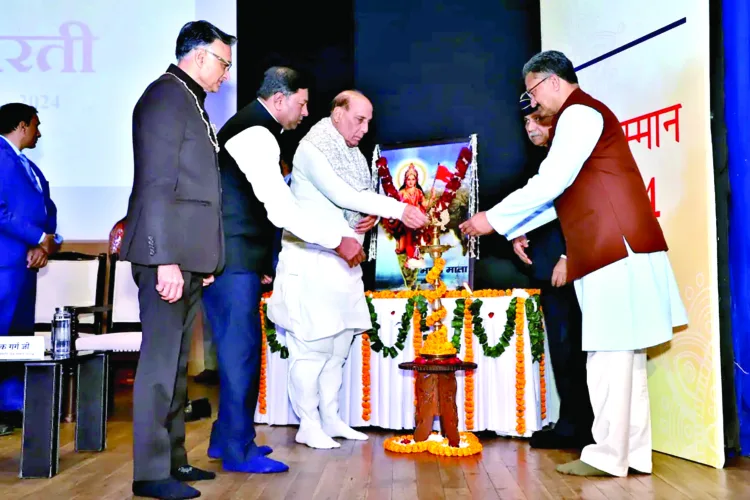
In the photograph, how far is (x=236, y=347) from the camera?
3.06m

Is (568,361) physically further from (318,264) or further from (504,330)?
(318,264)

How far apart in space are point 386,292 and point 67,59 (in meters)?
2.84

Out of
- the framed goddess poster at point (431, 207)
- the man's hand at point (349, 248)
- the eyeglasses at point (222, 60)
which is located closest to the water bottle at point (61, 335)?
the man's hand at point (349, 248)

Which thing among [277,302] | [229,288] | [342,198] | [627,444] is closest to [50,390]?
[229,288]

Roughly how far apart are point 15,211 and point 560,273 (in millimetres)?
2974

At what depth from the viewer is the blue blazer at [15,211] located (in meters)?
4.30

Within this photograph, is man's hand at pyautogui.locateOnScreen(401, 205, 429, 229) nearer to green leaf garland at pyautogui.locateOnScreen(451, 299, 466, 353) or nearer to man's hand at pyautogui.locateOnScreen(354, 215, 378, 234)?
man's hand at pyautogui.locateOnScreen(354, 215, 378, 234)

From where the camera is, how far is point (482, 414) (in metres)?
3.96

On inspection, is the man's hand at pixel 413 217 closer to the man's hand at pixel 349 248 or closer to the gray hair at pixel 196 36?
the man's hand at pixel 349 248

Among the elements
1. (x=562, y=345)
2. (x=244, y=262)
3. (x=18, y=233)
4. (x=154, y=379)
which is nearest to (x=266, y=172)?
(x=244, y=262)

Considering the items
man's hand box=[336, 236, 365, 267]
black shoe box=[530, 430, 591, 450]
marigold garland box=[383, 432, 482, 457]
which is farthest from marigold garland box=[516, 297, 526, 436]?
man's hand box=[336, 236, 365, 267]

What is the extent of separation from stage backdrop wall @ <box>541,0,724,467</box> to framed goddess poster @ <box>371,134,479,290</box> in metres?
0.93

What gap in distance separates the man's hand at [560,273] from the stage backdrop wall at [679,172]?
20.3 inches

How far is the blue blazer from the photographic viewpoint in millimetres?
4301
